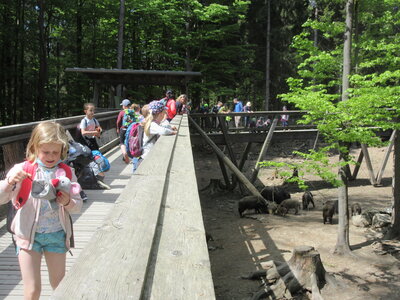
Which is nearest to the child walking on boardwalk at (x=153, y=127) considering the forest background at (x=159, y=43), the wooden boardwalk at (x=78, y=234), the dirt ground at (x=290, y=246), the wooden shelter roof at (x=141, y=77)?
the wooden boardwalk at (x=78, y=234)

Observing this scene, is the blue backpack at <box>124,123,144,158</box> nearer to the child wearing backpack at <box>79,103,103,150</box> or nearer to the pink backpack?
the pink backpack

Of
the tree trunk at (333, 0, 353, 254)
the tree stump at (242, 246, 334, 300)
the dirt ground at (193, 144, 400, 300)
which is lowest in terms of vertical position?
the dirt ground at (193, 144, 400, 300)

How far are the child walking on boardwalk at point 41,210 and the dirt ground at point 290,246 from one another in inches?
253

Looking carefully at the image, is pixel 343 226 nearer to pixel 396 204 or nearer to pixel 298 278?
pixel 396 204

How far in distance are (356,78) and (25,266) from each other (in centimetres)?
841

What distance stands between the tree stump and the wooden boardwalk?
3.84 metres

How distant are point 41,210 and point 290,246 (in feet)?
31.7

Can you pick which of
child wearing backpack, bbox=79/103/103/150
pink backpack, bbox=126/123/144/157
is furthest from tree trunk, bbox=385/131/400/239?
child wearing backpack, bbox=79/103/103/150

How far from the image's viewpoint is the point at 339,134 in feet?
30.6

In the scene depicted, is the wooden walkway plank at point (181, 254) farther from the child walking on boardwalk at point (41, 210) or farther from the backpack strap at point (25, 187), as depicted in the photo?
the backpack strap at point (25, 187)

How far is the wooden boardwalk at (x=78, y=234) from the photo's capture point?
11.0 feet

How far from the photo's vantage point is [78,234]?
4508 mm

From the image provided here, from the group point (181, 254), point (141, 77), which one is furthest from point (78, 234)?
→ point (141, 77)

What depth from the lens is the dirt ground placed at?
873 centimetres
